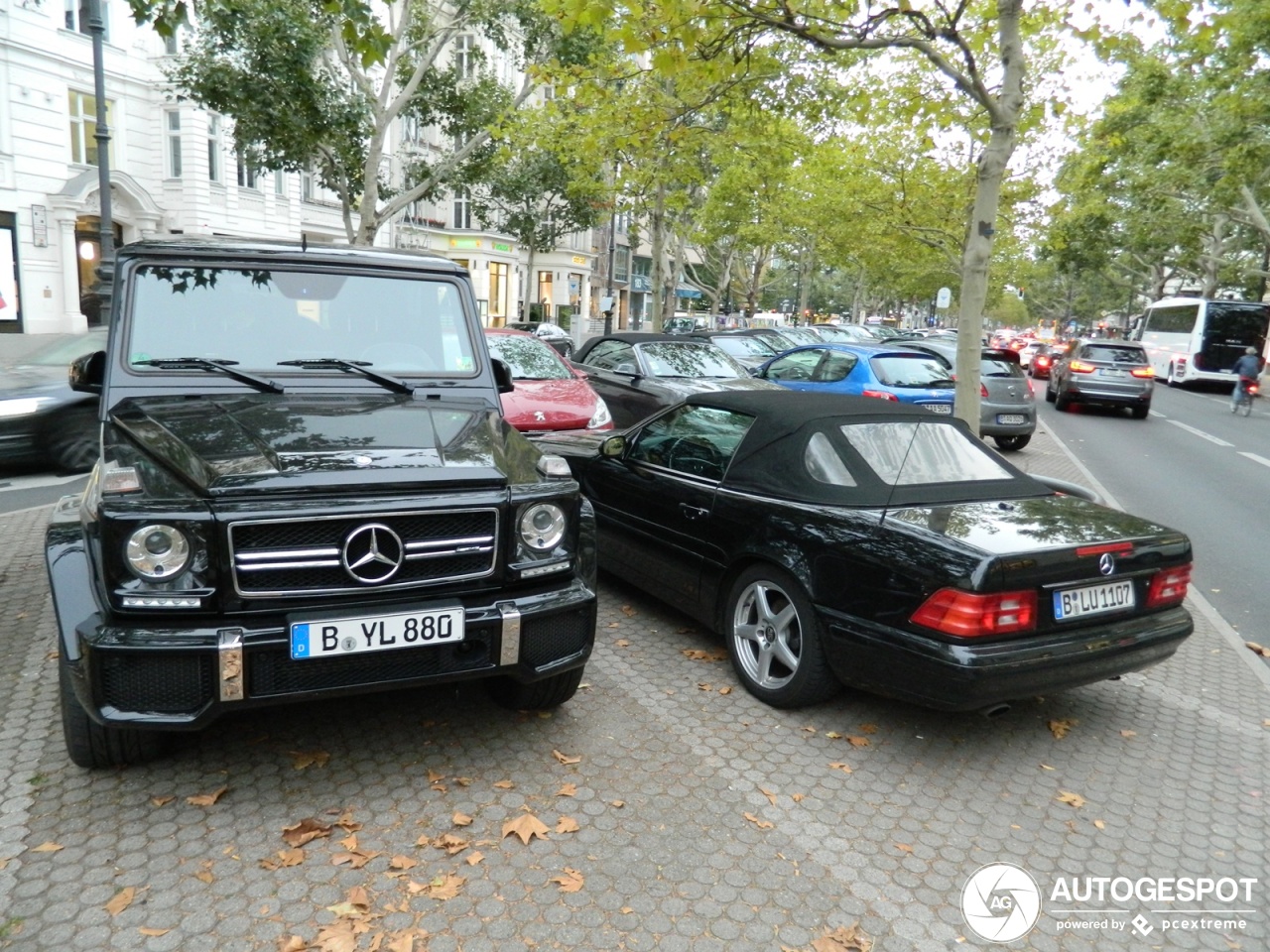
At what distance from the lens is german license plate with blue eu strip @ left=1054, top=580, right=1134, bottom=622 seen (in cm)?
395

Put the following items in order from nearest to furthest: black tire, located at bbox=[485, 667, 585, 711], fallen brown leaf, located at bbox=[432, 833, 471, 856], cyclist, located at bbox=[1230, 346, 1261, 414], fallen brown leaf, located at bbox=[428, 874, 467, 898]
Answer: fallen brown leaf, located at bbox=[428, 874, 467, 898], fallen brown leaf, located at bbox=[432, 833, 471, 856], black tire, located at bbox=[485, 667, 585, 711], cyclist, located at bbox=[1230, 346, 1261, 414]

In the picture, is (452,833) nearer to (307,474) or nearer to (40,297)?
(307,474)

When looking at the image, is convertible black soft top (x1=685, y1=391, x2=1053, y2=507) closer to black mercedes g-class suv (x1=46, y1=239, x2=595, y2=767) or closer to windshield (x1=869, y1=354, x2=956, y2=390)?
black mercedes g-class suv (x1=46, y1=239, x2=595, y2=767)

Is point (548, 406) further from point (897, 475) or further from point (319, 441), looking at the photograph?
point (319, 441)

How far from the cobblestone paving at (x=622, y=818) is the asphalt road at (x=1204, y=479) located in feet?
9.95

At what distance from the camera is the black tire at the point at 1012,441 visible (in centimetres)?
1420

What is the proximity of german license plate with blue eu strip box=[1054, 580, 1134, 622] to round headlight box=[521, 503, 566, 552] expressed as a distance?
2091 mm

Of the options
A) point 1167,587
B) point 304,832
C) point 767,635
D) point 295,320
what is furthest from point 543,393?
point 304,832

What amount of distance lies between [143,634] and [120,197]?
3083 centimetres

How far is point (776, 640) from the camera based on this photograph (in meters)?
4.54

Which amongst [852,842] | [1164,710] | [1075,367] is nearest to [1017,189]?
[1075,367]

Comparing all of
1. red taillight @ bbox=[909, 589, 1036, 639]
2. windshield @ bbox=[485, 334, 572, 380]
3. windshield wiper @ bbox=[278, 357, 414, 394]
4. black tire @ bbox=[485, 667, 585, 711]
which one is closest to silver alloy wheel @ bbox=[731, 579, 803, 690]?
red taillight @ bbox=[909, 589, 1036, 639]

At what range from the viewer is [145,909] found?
9.48ft

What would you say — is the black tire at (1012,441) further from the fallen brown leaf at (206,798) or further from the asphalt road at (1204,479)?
the fallen brown leaf at (206,798)
